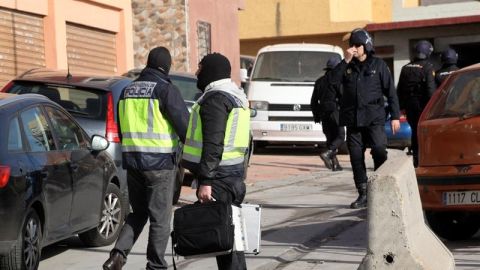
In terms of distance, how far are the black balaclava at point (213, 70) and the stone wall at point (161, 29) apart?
58.6 feet

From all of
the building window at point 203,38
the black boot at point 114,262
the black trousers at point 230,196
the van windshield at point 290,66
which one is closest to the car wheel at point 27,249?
the black boot at point 114,262

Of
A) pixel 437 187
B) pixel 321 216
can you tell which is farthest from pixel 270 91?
pixel 437 187

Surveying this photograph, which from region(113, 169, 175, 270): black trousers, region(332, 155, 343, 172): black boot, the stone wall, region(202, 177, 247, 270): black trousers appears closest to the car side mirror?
region(113, 169, 175, 270): black trousers

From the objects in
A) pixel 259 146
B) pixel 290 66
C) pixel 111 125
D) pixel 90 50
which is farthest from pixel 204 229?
pixel 259 146

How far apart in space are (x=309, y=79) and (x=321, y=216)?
1065cm

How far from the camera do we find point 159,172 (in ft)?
25.9

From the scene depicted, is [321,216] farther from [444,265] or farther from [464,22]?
[464,22]

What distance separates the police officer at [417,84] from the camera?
13602 mm

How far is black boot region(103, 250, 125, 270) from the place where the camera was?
779cm

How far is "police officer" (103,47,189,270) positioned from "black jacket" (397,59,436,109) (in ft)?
20.8

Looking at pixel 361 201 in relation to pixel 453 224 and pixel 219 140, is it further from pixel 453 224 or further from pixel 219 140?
pixel 219 140

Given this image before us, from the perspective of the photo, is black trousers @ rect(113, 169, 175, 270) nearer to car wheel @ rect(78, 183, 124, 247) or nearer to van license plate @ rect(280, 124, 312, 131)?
car wheel @ rect(78, 183, 124, 247)

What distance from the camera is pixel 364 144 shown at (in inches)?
466

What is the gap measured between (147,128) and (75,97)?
3.94m
